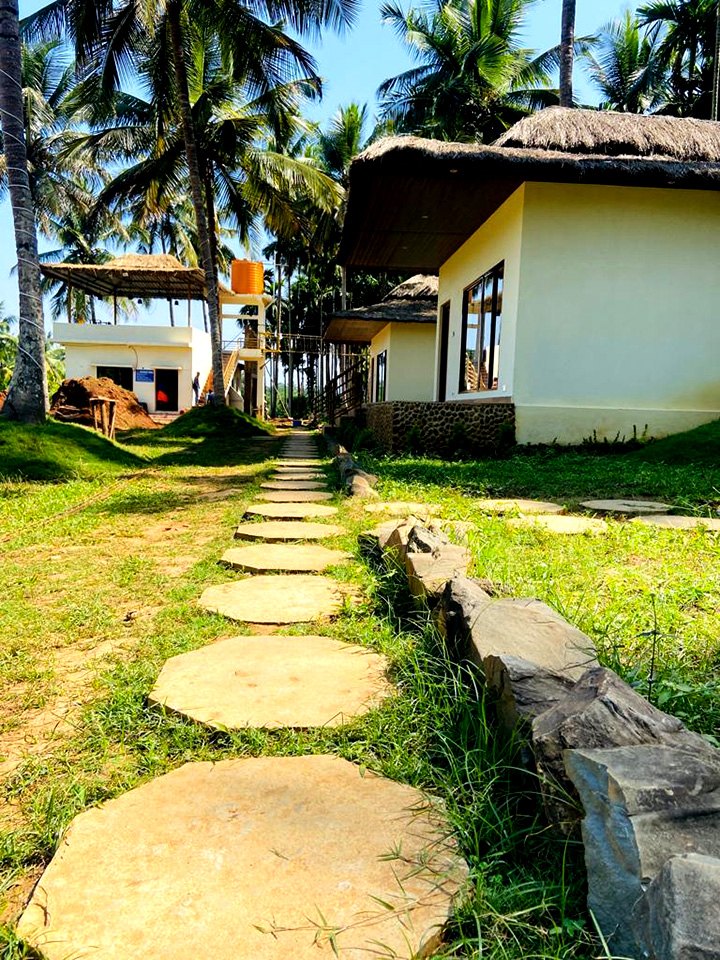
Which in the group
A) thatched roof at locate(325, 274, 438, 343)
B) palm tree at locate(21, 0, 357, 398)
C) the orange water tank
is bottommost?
thatched roof at locate(325, 274, 438, 343)

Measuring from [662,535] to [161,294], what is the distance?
909 inches

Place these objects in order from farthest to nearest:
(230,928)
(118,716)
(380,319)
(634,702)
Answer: (380,319), (118,716), (634,702), (230,928)

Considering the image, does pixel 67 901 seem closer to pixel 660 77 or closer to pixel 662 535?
pixel 662 535

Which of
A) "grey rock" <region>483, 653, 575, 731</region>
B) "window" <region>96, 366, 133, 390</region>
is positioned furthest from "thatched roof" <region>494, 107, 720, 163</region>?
"window" <region>96, 366, 133, 390</region>

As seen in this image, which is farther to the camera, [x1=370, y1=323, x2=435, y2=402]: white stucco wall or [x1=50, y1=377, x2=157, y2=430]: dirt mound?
[x1=370, y1=323, x2=435, y2=402]: white stucco wall

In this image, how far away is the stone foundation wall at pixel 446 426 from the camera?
8.47 meters

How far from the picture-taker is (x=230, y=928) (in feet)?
3.31

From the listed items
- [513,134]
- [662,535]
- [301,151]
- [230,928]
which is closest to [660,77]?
[301,151]

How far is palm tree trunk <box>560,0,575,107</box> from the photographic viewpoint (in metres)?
13.3

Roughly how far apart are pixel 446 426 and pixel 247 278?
1627 cm

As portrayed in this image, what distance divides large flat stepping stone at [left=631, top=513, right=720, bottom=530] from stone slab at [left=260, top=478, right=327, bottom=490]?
2932 millimetres

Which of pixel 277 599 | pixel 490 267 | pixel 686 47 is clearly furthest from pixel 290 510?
pixel 686 47

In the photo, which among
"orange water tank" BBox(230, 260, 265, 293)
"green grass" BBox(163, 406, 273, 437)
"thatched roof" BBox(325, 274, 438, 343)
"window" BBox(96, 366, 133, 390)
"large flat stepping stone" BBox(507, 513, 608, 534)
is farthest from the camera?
"window" BBox(96, 366, 133, 390)

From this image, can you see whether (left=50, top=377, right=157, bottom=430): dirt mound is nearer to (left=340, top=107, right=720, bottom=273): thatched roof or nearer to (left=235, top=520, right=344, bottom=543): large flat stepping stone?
(left=340, top=107, right=720, bottom=273): thatched roof
